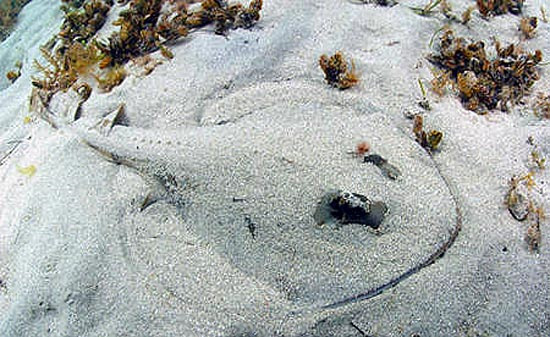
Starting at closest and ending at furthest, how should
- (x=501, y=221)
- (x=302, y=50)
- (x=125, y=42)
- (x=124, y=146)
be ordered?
(x=501, y=221) < (x=124, y=146) < (x=302, y=50) < (x=125, y=42)

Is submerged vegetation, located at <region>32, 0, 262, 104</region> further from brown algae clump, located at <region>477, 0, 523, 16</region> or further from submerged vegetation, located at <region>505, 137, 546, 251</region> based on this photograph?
submerged vegetation, located at <region>505, 137, 546, 251</region>

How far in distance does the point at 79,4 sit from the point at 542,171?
1034 cm

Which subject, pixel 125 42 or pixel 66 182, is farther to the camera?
pixel 125 42

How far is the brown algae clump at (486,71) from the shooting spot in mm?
5066

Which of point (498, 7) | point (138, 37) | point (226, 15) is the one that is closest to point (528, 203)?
point (498, 7)

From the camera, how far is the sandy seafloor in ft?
11.2

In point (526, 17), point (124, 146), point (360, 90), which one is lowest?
point (526, 17)

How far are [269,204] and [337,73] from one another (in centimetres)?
236

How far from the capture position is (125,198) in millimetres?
4570

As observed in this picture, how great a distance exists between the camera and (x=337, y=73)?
17.0 feet

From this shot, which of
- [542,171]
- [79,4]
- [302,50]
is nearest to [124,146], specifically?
[302,50]

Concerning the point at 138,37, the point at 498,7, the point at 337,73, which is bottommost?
the point at 498,7

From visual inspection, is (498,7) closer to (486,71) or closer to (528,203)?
(486,71)

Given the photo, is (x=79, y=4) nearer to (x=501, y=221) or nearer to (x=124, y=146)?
(x=124, y=146)
